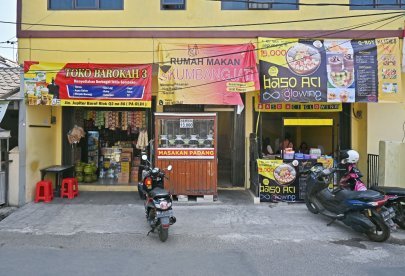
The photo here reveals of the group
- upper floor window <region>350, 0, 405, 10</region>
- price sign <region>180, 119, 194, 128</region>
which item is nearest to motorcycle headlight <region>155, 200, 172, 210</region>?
price sign <region>180, 119, 194, 128</region>

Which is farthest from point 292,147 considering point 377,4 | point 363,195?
point 377,4

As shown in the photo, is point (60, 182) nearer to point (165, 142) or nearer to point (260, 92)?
point (165, 142)

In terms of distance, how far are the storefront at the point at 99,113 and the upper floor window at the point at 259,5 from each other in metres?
2.97

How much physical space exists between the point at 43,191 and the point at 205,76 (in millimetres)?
5202

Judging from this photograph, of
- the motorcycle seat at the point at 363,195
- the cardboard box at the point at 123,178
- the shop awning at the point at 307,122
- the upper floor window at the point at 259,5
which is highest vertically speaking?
the upper floor window at the point at 259,5

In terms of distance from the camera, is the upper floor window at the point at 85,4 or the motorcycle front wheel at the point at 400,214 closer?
the motorcycle front wheel at the point at 400,214

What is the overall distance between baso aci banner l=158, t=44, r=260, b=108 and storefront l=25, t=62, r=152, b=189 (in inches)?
20.5

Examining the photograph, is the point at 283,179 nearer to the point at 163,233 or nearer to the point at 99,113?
the point at 163,233

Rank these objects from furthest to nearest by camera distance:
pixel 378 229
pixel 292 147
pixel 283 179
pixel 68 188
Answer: pixel 292 147 < pixel 68 188 < pixel 283 179 < pixel 378 229

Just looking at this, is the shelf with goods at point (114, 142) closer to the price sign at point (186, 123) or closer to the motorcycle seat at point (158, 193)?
the price sign at point (186, 123)

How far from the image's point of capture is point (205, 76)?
1039 centimetres

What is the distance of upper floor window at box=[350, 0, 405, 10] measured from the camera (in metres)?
11.1

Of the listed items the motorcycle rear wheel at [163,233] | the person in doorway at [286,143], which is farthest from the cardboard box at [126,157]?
the motorcycle rear wheel at [163,233]

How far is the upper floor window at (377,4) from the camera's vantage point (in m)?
11.1
